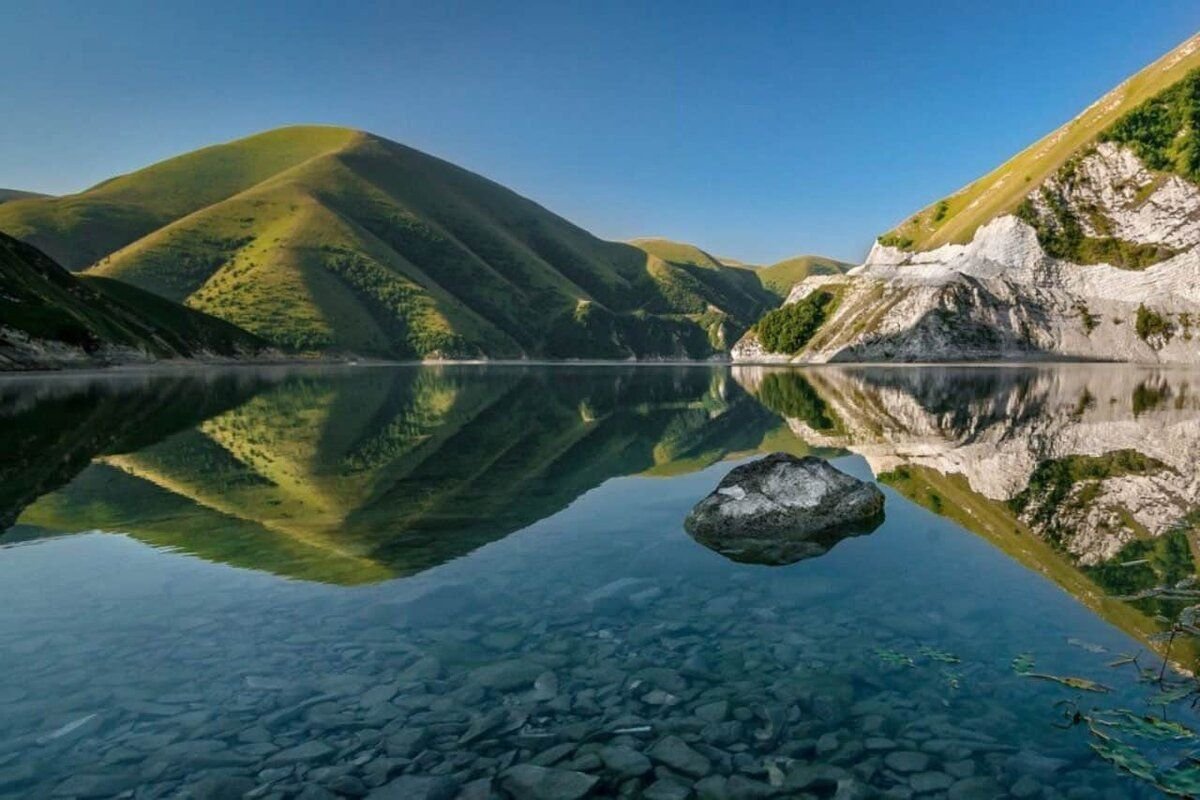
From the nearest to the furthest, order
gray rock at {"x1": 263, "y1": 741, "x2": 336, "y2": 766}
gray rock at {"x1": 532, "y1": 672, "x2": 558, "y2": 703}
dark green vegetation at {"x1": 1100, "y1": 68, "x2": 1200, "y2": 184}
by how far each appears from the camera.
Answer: gray rock at {"x1": 263, "y1": 741, "x2": 336, "y2": 766} < gray rock at {"x1": 532, "y1": 672, "x2": 558, "y2": 703} < dark green vegetation at {"x1": 1100, "y1": 68, "x2": 1200, "y2": 184}

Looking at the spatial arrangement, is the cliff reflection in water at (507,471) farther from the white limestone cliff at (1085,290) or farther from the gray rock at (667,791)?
the white limestone cliff at (1085,290)

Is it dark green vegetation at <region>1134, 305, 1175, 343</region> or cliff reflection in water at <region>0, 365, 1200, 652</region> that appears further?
dark green vegetation at <region>1134, 305, 1175, 343</region>

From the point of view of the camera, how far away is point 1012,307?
190m

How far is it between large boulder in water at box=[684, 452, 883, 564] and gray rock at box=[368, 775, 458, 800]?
37.5 feet

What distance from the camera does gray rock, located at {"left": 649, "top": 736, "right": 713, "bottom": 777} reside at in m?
8.59

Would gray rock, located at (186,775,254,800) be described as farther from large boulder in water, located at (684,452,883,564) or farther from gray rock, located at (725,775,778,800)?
large boulder in water, located at (684,452,883,564)

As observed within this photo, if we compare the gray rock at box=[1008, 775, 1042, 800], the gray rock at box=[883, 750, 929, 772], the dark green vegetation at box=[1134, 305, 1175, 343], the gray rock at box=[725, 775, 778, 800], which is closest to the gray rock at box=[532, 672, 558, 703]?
the gray rock at box=[725, 775, 778, 800]

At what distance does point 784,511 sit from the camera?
805 inches

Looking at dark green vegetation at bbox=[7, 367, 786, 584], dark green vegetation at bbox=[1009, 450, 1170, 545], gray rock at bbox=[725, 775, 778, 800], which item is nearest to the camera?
gray rock at bbox=[725, 775, 778, 800]

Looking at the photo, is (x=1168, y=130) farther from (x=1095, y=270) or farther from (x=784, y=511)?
(x=784, y=511)

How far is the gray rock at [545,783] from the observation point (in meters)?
8.13

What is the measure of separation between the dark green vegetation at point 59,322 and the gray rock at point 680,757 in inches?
5557

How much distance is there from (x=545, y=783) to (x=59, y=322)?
6075 inches

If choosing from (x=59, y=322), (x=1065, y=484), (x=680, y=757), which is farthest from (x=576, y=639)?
(x=59, y=322)
